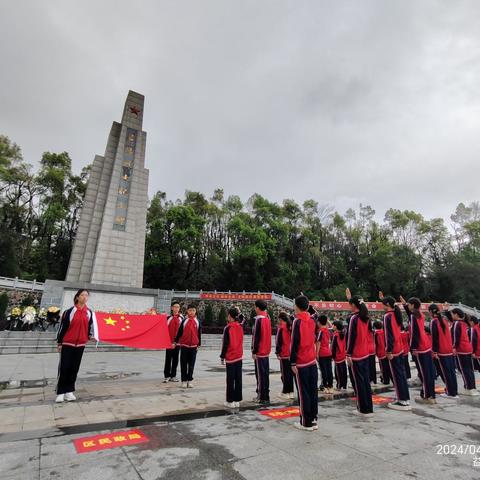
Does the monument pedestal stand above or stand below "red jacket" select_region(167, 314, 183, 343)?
above

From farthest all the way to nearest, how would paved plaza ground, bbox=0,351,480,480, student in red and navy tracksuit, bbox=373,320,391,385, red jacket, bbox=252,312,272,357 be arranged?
1. student in red and navy tracksuit, bbox=373,320,391,385
2. red jacket, bbox=252,312,272,357
3. paved plaza ground, bbox=0,351,480,480

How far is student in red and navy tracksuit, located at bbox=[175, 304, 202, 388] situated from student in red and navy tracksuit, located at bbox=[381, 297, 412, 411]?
11.8ft

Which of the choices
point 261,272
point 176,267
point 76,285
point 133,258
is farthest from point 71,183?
point 261,272

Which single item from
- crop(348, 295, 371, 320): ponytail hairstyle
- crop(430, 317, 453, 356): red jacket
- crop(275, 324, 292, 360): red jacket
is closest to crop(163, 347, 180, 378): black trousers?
crop(275, 324, 292, 360): red jacket

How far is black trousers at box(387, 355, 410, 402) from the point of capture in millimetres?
4676

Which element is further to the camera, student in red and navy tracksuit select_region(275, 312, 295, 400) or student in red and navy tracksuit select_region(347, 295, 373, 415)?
student in red and navy tracksuit select_region(275, 312, 295, 400)

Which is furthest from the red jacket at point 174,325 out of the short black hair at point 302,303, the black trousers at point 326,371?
the short black hair at point 302,303

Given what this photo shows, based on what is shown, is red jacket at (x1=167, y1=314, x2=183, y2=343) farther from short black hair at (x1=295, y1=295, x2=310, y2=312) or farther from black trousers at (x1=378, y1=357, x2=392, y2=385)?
black trousers at (x1=378, y1=357, x2=392, y2=385)

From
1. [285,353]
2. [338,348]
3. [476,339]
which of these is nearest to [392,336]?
[338,348]

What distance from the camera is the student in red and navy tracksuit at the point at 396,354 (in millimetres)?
4672

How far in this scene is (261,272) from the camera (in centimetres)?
3453

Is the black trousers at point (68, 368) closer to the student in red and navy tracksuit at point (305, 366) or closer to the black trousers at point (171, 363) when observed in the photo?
the black trousers at point (171, 363)

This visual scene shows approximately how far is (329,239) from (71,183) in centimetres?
3375

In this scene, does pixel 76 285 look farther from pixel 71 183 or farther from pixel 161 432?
pixel 71 183
